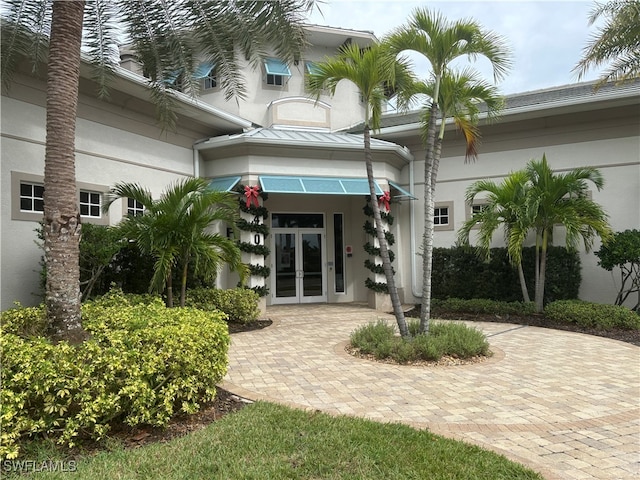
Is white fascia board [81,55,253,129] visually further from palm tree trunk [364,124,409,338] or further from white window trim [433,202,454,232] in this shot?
white window trim [433,202,454,232]

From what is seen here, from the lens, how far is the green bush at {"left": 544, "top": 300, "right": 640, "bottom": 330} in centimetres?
975

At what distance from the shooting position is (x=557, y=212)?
10609 mm

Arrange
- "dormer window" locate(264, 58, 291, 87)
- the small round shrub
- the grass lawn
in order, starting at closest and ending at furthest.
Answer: the grass lawn < the small round shrub < "dormer window" locate(264, 58, 291, 87)

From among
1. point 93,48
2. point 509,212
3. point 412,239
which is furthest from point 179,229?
point 412,239

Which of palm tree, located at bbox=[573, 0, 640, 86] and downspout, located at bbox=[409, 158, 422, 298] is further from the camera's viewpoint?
downspout, located at bbox=[409, 158, 422, 298]

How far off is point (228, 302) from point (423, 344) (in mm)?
5314

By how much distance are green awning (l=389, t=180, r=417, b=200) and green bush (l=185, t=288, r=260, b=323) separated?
236 inches

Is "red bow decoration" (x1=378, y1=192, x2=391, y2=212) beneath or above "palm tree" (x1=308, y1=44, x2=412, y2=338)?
beneath

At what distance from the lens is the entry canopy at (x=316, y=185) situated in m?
12.4

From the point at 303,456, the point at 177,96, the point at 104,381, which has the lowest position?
the point at 303,456

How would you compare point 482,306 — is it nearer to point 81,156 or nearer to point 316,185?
point 316,185

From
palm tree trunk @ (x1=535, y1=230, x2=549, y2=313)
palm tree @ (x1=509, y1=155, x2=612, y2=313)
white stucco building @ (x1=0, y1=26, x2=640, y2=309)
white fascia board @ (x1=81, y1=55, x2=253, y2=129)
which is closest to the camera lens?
white stucco building @ (x1=0, y1=26, x2=640, y2=309)

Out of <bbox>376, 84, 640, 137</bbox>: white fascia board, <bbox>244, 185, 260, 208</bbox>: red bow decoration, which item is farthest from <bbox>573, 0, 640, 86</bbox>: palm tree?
<bbox>244, 185, 260, 208</bbox>: red bow decoration

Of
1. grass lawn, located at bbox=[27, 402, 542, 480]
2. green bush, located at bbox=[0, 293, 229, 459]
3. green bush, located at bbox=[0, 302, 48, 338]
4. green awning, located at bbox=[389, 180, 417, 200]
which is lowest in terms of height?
grass lawn, located at bbox=[27, 402, 542, 480]
